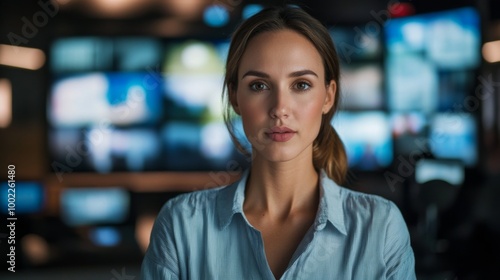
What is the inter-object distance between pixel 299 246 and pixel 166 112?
2846 mm

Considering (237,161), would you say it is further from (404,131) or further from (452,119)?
(452,119)

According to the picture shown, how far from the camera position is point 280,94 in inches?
52.2

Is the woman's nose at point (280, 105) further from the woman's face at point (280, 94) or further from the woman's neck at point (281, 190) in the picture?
the woman's neck at point (281, 190)

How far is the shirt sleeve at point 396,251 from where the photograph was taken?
1.32m

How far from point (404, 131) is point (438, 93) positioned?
11.3 inches

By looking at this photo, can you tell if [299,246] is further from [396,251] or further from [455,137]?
[455,137]

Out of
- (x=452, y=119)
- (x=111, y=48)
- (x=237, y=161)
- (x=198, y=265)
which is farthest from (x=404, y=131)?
(x=198, y=265)

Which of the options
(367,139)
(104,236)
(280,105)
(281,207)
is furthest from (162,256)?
(367,139)

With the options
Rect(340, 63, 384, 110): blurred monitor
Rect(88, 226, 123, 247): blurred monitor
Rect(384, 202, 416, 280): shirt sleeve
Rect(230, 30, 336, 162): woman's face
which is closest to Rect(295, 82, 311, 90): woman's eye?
Rect(230, 30, 336, 162): woman's face

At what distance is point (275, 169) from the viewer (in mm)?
1384

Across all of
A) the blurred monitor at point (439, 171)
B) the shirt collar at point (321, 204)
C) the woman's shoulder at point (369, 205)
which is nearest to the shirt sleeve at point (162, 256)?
the shirt collar at point (321, 204)

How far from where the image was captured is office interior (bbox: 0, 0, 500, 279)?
3900 mm

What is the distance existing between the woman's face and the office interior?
2.54 metres

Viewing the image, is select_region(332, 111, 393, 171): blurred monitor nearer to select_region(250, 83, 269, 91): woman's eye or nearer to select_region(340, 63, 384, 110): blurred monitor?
select_region(340, 63, 384, 110): blurred monitor
